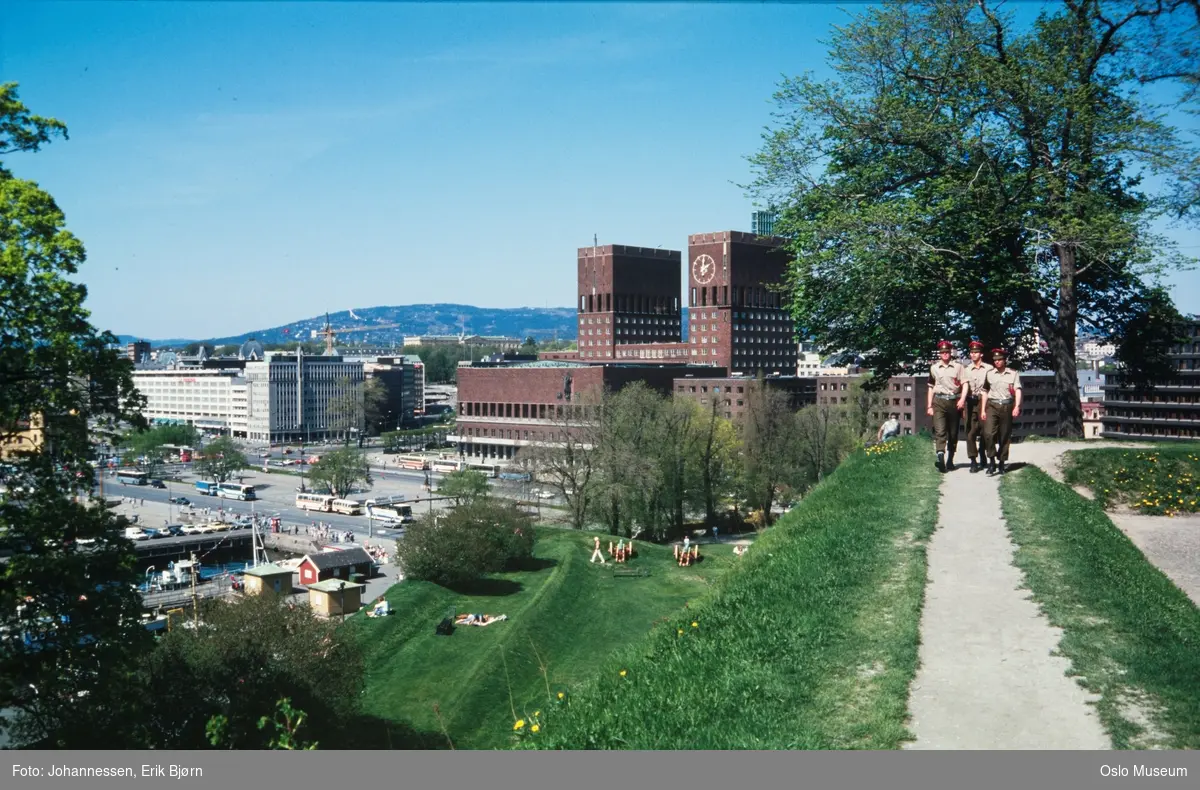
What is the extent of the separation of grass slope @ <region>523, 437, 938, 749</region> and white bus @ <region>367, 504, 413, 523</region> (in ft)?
234

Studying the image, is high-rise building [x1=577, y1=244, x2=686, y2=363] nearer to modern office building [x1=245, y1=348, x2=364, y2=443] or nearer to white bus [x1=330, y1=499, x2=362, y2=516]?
modern office building [x1=245, y1=348, x2=364, y2=443]

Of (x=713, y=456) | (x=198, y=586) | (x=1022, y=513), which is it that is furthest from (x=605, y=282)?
(x=1022, y=513)

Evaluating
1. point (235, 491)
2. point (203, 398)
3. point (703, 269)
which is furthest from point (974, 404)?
point (203, 398)

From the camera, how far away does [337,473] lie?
94000 millimetres

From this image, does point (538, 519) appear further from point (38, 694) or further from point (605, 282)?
point (605, 282)

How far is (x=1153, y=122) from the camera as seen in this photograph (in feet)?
59.4

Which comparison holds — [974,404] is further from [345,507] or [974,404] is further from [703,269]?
[703,269]

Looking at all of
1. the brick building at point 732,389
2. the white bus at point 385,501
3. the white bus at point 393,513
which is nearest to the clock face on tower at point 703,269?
the brick building at point 732,389

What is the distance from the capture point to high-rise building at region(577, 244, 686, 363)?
132000 mm

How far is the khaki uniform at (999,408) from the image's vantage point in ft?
48.5

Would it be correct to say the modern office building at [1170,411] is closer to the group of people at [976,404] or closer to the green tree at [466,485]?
the green tree at [466,485]

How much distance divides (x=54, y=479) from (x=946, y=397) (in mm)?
12079

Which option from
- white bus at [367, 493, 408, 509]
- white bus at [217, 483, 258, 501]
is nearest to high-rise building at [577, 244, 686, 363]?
white bus at [367, 493, 408, 509]

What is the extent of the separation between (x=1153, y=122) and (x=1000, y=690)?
14586 millimetres
